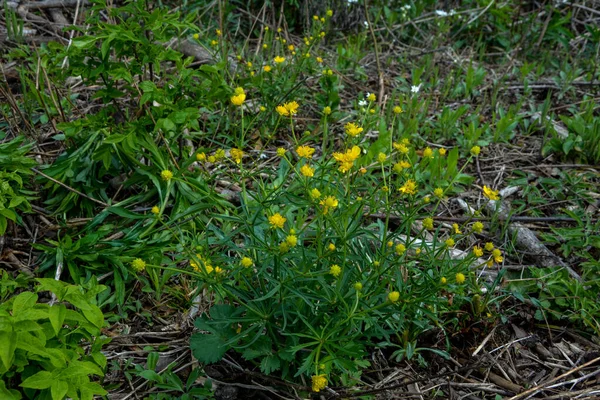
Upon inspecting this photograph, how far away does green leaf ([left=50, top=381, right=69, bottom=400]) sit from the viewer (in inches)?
53.7

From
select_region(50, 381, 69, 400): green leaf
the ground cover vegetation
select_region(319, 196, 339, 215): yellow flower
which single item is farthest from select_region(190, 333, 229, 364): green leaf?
select_region(319, 196, 339, 215): yellow flower

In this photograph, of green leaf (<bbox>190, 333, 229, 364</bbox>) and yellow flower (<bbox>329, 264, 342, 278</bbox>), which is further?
green leaf (<bbox>190, 333, 229, 364</bbox>)

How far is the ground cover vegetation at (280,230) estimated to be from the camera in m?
1.59

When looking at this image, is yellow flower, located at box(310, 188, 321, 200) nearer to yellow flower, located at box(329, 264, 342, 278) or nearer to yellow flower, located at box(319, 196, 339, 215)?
yellow flower, located at box(319, 196, 339, 215)

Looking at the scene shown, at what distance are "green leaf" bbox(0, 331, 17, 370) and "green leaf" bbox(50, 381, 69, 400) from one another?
0.11m

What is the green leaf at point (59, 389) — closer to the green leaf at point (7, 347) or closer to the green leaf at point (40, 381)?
the green leaf at point (40, 381)

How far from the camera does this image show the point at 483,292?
6.98 ft

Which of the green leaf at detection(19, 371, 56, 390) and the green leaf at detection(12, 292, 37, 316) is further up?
the green leaf at detection(12, 292, 37, 316)

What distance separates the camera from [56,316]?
56.9 inches

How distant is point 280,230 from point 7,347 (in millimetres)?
754

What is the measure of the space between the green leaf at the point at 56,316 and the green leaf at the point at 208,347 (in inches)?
14.3

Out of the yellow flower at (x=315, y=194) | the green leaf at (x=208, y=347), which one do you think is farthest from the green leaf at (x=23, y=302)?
the yellow flower at (x=315, y=194)

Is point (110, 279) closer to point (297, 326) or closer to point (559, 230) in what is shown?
point (297, 326)

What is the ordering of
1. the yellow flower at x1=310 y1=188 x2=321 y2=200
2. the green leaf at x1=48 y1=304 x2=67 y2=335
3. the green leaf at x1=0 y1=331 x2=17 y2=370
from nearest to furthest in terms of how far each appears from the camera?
1. the green leaf at x1=0 y1=331 x2=17 y2=370
2. the green leaf at x1=48 y1=304 x2=67 y2=335
3. the yellow flower at x1=310 y1=188 x2=321 y2=200
